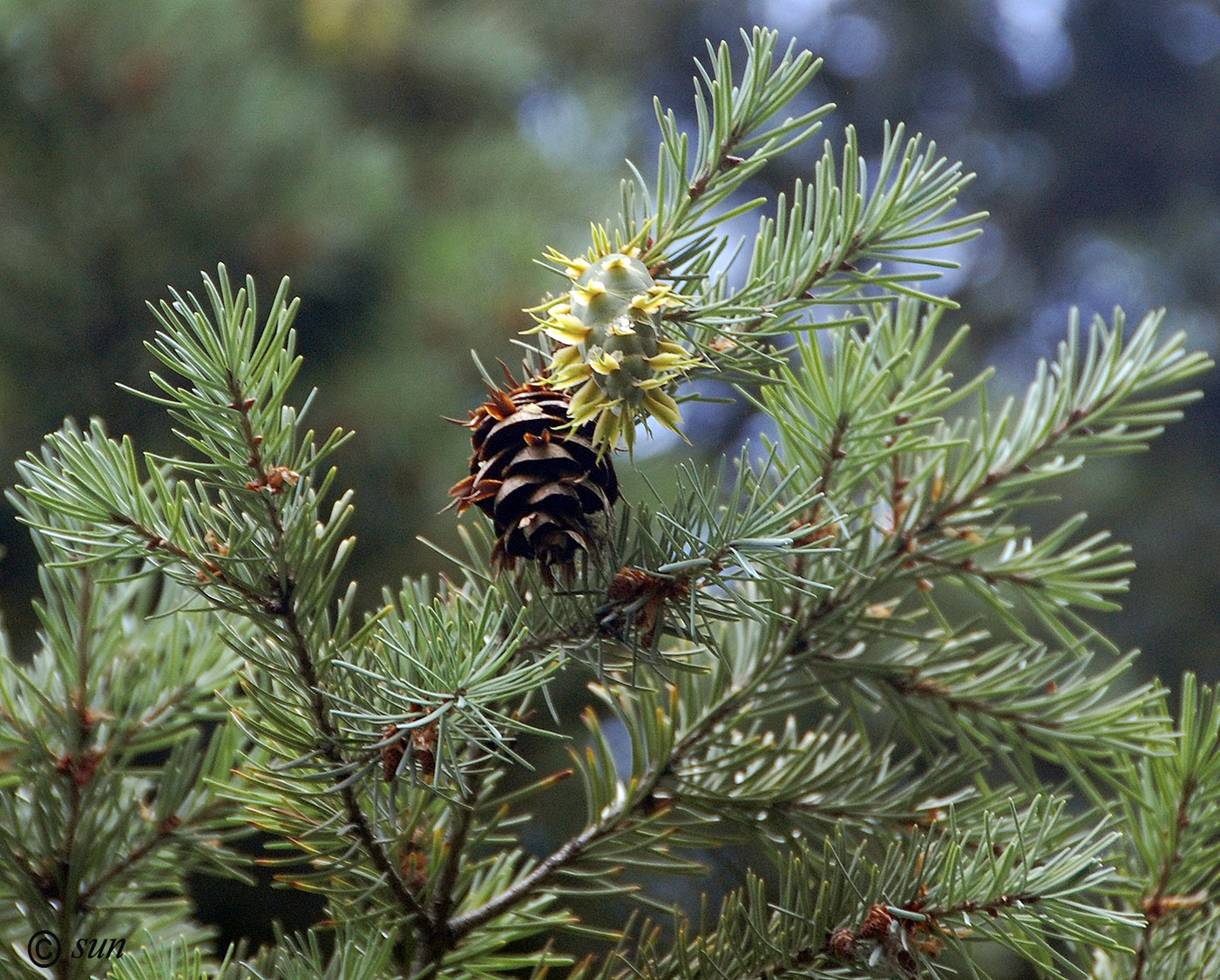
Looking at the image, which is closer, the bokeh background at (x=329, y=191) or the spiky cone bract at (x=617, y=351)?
the spiky cone bract at (x=617, y=351)

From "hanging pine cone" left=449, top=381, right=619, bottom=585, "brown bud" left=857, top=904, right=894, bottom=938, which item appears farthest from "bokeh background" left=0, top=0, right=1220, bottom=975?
"brown bud" left=857, top=904, right=894, bottom=938

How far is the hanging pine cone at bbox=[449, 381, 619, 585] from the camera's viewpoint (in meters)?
0.30

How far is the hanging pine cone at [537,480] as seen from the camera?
30 cm

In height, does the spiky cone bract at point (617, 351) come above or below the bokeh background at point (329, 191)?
below

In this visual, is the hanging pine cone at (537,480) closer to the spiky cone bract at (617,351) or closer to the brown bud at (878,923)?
the spiky cone bract at (617,351)

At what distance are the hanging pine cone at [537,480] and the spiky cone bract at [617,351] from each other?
11 millimetres

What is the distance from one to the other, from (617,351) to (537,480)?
4 centimetres

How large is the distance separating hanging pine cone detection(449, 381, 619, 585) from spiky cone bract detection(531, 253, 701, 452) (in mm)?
11

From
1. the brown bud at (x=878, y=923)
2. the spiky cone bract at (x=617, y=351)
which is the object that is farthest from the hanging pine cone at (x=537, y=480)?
the brown bud at (x=878, y=923)

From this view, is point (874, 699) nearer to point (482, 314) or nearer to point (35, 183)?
point (482, 314)

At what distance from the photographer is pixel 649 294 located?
293 millimetres

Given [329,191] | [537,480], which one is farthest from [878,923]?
[329,191]

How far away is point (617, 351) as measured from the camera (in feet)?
0.93

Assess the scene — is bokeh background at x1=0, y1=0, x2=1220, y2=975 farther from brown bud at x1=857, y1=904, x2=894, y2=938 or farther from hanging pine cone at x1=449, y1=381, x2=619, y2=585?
brown bud at x1=857, y1=904, x2=894, y2=938
